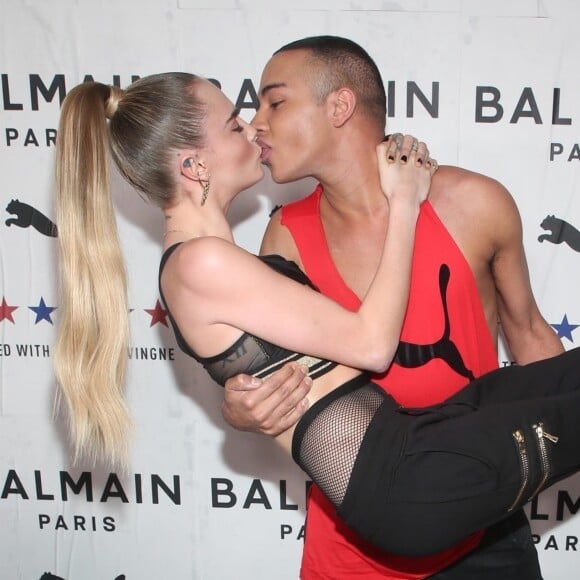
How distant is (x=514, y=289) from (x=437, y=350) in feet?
0.78

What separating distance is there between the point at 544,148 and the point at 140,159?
3.36 ft

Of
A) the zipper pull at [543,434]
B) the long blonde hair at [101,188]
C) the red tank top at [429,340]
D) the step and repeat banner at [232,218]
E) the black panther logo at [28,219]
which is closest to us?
the zipper pull at [543,434]

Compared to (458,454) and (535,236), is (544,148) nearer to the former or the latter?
(535,236)

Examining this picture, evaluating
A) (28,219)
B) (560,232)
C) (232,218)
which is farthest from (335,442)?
(28,219)

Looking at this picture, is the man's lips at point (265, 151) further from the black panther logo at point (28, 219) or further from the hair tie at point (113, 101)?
the black panther logo at point (28, 219)

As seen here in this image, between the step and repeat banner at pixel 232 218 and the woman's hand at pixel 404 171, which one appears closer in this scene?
the woman's hand at pixel 404 171

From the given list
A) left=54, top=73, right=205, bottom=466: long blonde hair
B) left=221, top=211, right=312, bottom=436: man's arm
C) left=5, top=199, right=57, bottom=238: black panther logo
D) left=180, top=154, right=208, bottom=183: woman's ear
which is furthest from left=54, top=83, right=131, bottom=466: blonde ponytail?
A: left=5, top=199, right=57, bottom=238: black panther logo

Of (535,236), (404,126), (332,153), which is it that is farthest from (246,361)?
(535,236)

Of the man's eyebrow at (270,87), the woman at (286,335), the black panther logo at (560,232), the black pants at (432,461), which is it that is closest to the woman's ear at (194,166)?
the woman at (286,335)

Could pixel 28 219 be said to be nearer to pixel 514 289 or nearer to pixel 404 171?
pixel 404 171

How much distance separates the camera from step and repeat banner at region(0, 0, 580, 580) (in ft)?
5.14

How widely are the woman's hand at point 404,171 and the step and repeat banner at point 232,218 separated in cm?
44

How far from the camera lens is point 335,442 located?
101 centimetres

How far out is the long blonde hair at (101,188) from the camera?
3.58 feet
